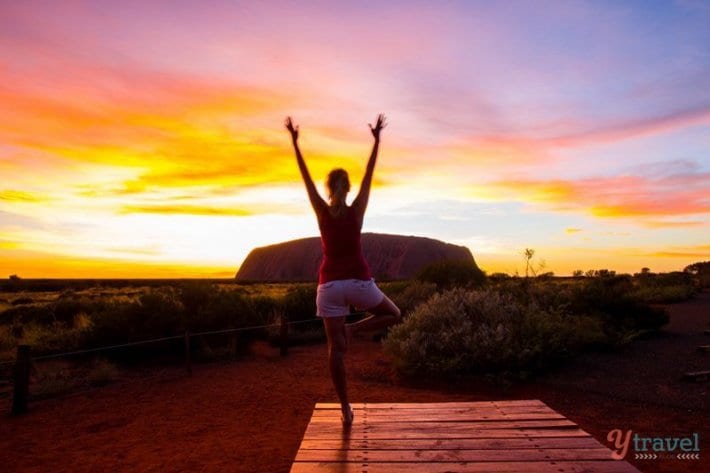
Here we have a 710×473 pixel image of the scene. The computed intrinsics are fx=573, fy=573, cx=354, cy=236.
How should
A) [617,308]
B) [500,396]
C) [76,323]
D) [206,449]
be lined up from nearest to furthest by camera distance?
1. [206,449]
2. [500,396]
3. [617,308]
4. [76,323]

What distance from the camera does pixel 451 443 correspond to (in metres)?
4.34

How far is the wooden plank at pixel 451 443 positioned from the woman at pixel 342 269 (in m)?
0.52

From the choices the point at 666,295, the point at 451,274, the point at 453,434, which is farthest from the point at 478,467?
the point at 666,295

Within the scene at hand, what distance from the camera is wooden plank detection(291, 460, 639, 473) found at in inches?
150

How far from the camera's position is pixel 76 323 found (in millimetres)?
17750

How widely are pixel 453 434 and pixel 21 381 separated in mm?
8190

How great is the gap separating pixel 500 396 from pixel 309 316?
37.7 feet

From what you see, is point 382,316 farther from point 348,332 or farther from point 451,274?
point 451,274

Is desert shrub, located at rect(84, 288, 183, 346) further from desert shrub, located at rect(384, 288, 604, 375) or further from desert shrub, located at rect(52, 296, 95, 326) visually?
desert shrub, located at rect(384, 288, 604, 375)

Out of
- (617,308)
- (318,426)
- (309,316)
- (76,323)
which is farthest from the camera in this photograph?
(309,316)

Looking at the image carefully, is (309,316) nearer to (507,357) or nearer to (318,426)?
(507,357)

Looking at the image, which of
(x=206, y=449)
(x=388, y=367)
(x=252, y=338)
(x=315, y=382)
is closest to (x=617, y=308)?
(x=388, y=367)

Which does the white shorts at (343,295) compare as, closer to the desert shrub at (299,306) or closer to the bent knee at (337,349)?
the bent knee at (337,349)

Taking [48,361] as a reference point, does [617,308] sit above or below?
above
